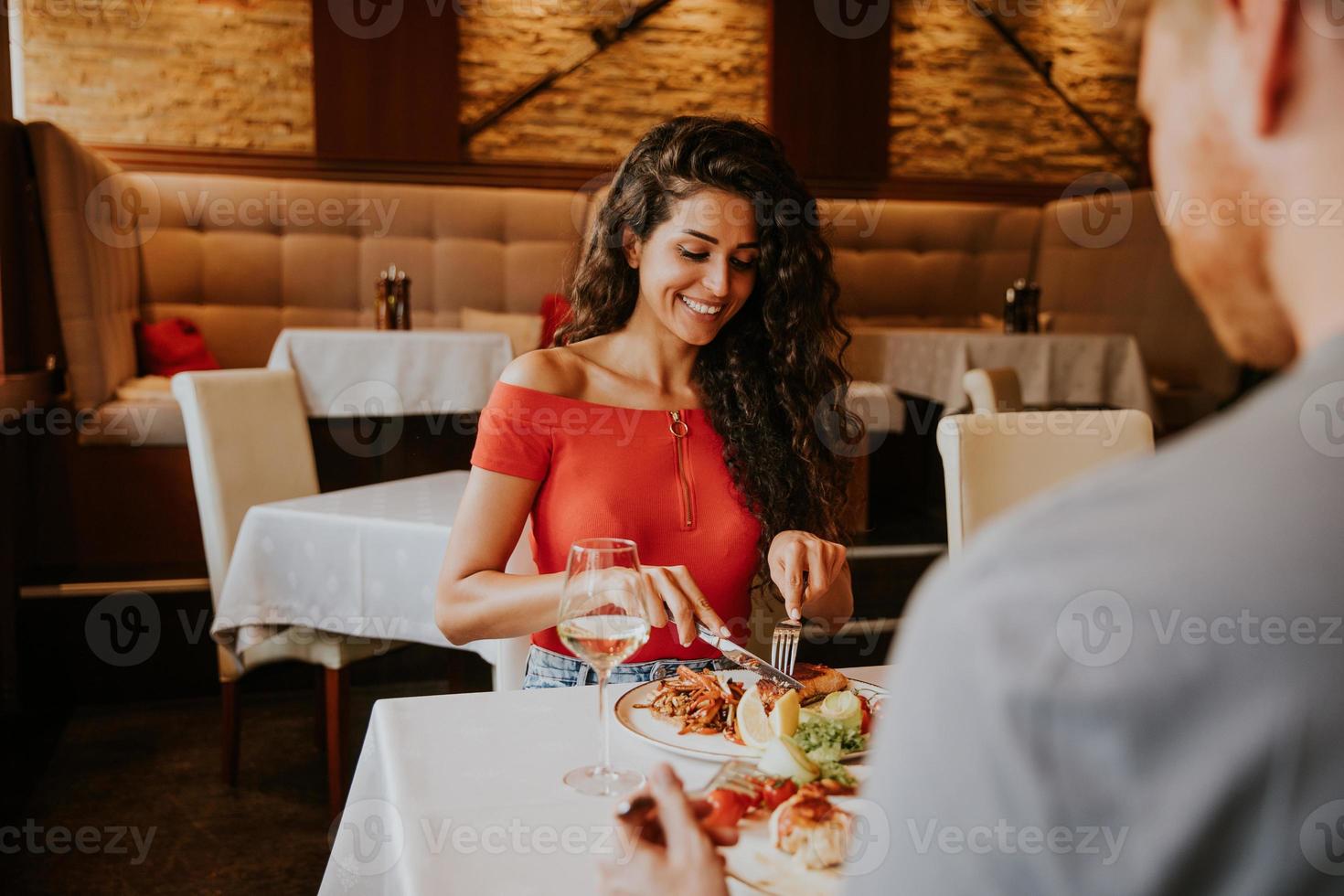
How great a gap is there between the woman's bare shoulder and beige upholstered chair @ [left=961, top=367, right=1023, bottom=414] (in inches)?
68.1

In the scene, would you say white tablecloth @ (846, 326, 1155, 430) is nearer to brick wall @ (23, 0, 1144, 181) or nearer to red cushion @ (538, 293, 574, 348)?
brick wall @ (23, 0, 1144, 181)

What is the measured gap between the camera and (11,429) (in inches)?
143

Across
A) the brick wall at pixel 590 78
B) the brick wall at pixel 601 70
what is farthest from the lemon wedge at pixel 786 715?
the brick wall at pixel 601 70

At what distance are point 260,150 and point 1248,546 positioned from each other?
21.1ft

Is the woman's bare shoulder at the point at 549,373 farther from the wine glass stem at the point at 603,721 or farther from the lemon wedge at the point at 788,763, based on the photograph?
the lemon wedge at the point at 788,763

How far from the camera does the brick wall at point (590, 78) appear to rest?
232 inches

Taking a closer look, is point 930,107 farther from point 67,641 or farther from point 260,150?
point 67,641

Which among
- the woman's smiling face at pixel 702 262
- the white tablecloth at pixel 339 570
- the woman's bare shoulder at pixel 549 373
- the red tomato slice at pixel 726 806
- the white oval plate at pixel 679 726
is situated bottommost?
the white tablecloth at pixel 339 570

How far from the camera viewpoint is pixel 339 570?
274 centimetres

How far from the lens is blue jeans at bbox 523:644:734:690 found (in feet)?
5.54

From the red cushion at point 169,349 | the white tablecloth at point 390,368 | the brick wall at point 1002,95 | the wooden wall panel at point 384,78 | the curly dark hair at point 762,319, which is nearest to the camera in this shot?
the curly dark hair at point 762,319

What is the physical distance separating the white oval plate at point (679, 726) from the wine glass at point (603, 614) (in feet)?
0.23

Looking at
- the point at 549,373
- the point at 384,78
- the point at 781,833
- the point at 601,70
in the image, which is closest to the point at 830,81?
the point at 601,70

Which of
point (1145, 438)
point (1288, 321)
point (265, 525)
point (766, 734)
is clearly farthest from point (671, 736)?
point (265, 525)
